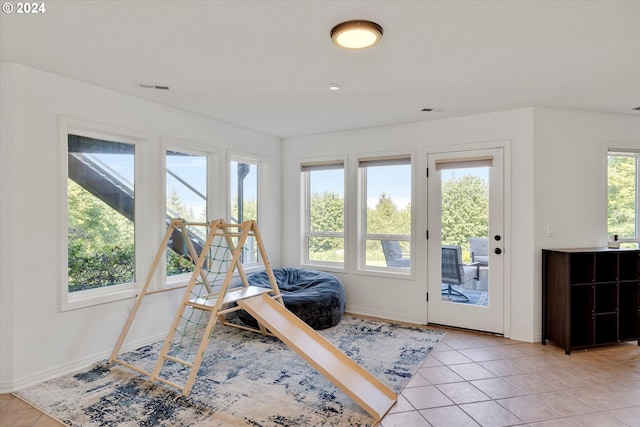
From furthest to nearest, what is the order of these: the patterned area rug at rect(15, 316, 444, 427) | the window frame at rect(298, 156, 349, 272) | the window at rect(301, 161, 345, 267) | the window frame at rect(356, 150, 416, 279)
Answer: the window at rect(301, 161, 345, 267), the window frame at rect(298, 156, 349, 272), the window frame at rect(356, 150, 416, 279), the patterned area rug at rect(15, 316, 444, 427)

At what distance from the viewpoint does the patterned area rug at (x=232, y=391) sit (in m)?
2.27

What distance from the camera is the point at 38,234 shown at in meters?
2.74

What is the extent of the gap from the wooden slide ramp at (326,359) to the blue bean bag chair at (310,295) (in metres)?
0.80

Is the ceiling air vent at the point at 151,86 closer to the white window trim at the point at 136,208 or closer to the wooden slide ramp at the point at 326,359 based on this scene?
the white window trim at the point at 136,208

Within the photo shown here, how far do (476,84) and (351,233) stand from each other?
2.39 meters

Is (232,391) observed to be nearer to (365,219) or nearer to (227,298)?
(227,298)

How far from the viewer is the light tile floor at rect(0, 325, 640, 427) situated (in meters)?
2.28

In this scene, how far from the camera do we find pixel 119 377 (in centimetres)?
282

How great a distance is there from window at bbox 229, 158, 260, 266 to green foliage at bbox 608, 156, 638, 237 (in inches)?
170

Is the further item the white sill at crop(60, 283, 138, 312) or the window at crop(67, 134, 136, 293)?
the window at crop(67, 134, 136, 293)

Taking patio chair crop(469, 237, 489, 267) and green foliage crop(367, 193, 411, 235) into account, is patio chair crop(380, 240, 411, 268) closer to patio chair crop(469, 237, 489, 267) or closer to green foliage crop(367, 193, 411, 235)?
green foliage crop(367, 193, 411, 235)

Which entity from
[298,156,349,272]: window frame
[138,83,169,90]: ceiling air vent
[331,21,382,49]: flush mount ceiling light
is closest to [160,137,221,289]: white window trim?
[138,83,169,90]: ceiling air vent

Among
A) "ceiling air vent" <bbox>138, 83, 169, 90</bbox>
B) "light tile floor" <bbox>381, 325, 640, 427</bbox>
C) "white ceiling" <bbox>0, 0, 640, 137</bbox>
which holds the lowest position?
"light tile floor" <bbox>381, 325, 640, 427</bbox>

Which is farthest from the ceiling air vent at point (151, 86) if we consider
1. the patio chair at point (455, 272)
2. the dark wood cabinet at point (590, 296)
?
the dark wood cabinet at point (590, 296)
